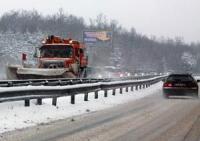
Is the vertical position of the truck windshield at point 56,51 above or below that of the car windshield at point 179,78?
above

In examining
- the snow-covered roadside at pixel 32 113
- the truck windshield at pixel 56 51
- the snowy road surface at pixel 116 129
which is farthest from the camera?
the truck windshield at pixel 56 51

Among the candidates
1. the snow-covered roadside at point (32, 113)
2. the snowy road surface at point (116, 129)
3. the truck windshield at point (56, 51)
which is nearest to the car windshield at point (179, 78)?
the truck windshield at point (56, 51)

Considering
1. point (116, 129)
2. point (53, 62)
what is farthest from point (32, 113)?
point (53, 62)

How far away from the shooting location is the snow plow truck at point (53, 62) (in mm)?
29531

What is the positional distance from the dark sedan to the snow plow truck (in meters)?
6.61

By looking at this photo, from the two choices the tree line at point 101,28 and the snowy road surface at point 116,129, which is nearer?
the snowy road surface at point 116,129

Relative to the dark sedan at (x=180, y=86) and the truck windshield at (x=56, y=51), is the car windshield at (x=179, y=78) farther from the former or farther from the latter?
the truck windshield at (x=56, y=51)

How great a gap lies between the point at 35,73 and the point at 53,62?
6.19 ft

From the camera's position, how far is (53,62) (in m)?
30.8

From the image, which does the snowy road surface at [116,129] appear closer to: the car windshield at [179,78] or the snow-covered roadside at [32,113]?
the snow-covered roadside at [32,113]

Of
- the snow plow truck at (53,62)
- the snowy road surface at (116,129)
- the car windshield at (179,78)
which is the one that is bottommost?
the snowy road surface at (116,129)

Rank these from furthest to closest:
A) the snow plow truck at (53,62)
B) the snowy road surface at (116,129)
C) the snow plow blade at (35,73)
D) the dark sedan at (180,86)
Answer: the snow plow truck at (53,62) → the snow plow blade at (35,73) → the dark sedan at (180,86) → the snowy road surface at (116,129)

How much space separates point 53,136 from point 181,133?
2.87m

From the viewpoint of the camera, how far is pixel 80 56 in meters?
33.1
